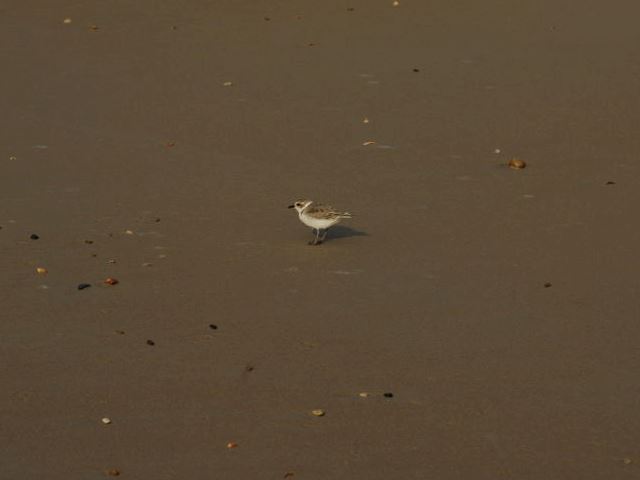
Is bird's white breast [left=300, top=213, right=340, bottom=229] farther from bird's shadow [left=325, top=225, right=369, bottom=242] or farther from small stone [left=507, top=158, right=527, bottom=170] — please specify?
small stone [left=507, top=158, right=527, bottom=170]

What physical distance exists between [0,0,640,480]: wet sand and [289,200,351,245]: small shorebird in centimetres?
20

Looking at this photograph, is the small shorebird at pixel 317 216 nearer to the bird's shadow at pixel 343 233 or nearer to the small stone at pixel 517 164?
the bird's shadow at pixel 343 233

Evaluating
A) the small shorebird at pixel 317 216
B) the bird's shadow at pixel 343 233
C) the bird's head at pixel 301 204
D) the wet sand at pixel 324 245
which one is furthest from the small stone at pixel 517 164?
the bird's head at pixel 301 204

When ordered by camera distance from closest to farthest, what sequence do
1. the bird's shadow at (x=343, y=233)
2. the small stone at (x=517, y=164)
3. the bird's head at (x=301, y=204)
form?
the bird's head at (x=301, y=204)
the bird's shadow at (x=343, y=233)
the small stone at (x=517, y=164)

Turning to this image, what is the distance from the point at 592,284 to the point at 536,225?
3.97 feet

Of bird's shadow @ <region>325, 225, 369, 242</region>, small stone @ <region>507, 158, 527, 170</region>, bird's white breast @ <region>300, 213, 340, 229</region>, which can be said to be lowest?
small stone @ <region>507, 158, 527, 170</region>

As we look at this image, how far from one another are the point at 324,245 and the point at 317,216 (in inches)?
10.4

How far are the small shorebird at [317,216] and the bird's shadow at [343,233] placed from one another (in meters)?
0.17

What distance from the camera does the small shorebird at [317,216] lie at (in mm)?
9398

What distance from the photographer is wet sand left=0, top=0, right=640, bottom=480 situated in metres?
6.80

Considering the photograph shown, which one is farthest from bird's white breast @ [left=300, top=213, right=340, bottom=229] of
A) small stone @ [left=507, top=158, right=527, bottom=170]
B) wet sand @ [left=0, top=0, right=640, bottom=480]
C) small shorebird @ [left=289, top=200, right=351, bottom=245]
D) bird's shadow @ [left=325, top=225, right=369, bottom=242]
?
small stone @ [left=507, top=158, right=527, bottom=170]

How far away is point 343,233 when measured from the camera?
9891 millimetres

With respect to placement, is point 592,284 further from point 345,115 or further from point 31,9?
point 31,9

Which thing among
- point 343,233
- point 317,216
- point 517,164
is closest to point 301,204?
point 317,216
